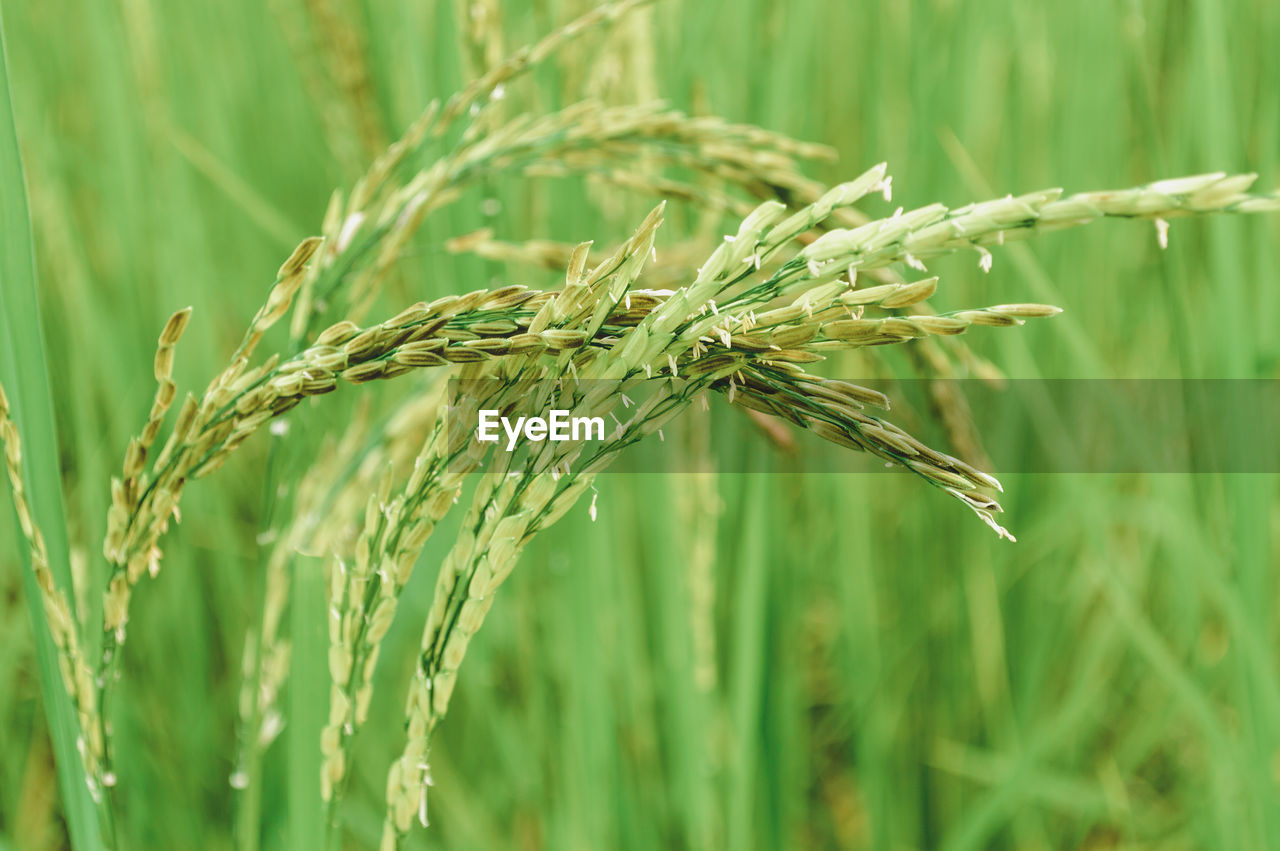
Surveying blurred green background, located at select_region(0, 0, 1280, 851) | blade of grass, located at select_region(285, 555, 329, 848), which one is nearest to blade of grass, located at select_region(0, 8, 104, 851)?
blade of grass, located at select_region(285, 555, 329, 848)

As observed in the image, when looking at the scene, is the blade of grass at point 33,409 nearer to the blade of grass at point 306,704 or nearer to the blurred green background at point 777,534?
the blade of grass at point 306,704

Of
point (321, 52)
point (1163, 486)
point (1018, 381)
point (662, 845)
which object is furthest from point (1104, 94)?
point (662, 845)

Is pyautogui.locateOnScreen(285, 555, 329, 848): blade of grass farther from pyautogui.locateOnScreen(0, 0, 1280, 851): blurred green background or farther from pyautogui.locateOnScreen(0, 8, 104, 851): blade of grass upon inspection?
pyautogui.locateOnScreen(0, 0, 1280, 851): blurred green background

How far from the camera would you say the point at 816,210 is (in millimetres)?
319

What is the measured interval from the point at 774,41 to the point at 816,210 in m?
0.60

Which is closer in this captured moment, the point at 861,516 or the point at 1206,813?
the point at 1206,813

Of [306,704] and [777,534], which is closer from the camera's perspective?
[306,704]

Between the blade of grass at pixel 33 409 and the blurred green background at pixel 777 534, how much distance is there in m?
0.22

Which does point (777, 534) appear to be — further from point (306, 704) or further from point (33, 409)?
point (33, 409)

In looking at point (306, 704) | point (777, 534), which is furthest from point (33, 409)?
point (777, 534)

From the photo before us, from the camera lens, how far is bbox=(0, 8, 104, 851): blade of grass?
17.1 inches

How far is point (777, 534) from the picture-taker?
3.33ft

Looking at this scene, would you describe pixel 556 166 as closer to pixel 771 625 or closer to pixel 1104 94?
pixel 771 625

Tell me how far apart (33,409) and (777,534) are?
74 cm
